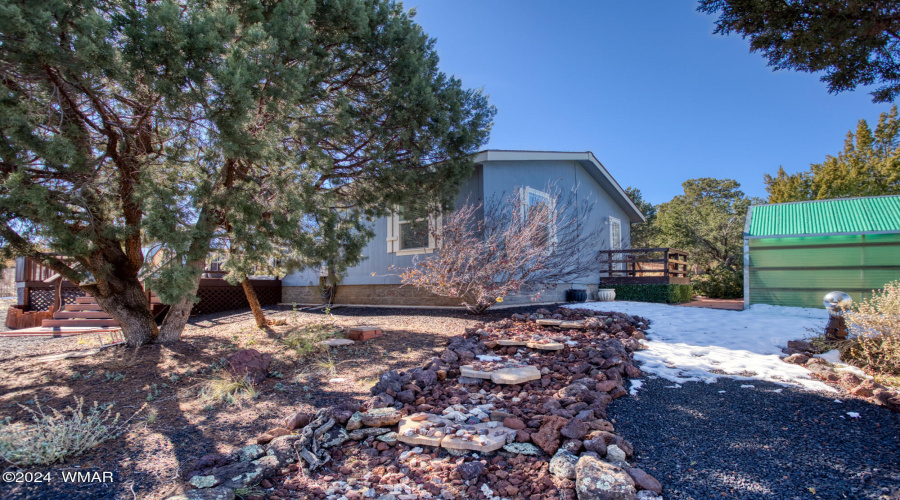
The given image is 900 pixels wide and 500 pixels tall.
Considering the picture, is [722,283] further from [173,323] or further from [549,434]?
[173,323]

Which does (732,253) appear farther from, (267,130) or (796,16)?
(267,130)

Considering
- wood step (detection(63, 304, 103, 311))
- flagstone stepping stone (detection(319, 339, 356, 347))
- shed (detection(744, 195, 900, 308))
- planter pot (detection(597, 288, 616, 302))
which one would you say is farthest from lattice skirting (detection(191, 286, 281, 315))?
shed (detection(744, 195, 900, 308))

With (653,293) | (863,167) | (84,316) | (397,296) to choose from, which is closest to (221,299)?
(84,316)

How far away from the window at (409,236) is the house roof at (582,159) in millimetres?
1635

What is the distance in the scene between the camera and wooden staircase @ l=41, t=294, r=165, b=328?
865 centimetres

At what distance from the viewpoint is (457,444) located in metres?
2.64

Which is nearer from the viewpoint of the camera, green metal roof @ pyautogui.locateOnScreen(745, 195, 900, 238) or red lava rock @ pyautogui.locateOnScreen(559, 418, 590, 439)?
red lava rock @ pyautogui.locateOnScreen(559, 418, 590, 439)

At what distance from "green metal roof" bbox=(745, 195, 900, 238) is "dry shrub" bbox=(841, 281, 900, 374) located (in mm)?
4792

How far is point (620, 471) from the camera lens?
7.17 feet

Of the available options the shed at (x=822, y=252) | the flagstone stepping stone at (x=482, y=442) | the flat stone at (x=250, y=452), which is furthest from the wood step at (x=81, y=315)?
the shed at (x=822, y=252)

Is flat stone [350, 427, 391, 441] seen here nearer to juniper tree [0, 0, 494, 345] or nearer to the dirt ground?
the dirt ground

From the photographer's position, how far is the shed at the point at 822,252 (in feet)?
25.0

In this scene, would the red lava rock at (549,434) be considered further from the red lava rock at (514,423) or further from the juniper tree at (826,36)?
the juniper tree at (826,36)

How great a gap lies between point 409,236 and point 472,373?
5811 millimetres
